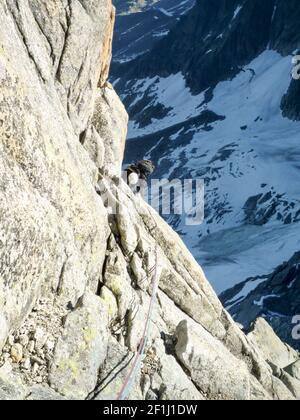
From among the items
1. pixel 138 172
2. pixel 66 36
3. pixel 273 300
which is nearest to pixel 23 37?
pixel 66 36

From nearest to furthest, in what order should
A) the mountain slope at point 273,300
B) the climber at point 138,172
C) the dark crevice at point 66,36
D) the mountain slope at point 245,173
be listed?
the dark crevice at point 66,36, the climber at point 138,172, the mountain slope at point 273,300, the mountain slope at point 245,173

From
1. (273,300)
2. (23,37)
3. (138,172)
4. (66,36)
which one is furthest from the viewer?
(273,300)

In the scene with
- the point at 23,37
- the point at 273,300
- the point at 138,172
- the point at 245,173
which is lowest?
the point at 273,300

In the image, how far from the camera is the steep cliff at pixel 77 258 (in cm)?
1152

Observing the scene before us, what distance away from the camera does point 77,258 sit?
14.1 meters

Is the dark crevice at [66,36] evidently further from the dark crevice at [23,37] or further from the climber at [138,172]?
the climber at [138,172]

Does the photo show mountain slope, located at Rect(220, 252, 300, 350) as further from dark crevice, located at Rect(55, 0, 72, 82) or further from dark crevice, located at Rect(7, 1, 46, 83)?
dark crevice, located at Rect(7, 1, 46, 83)

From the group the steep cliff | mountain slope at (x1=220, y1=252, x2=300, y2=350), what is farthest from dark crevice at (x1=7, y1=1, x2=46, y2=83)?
mountain slope at (x1=220, y1=252, x2=300, y2=350)

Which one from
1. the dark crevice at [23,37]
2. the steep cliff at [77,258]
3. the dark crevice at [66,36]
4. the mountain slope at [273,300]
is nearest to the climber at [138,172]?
the steep cliff at [77,258]

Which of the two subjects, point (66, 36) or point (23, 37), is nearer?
point (23, 37)

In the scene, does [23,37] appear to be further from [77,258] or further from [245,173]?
[245,173]

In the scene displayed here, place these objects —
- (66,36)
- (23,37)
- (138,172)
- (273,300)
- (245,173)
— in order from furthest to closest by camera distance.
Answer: (245,173)
(273,300)
(138,172)
(66,36)
(23,37)

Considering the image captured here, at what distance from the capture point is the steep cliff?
11.5 metres
